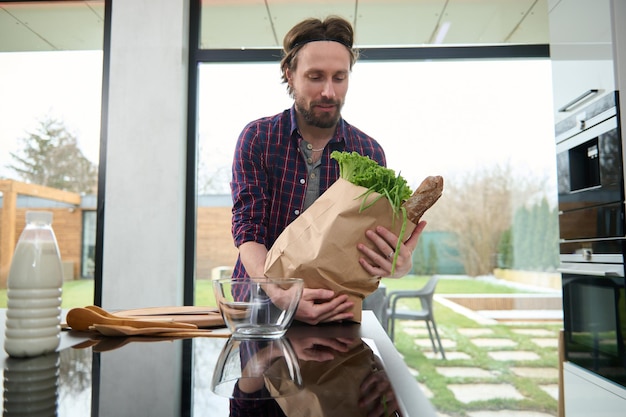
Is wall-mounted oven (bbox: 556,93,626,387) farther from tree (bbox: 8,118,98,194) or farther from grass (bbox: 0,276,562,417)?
tree (bbox: 8,118,98,194)

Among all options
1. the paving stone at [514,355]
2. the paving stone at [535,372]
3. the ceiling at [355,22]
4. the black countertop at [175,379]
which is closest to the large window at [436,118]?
the ceiling at [355,22]

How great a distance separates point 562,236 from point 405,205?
7.02 ft

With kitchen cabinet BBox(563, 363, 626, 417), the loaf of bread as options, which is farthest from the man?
kitchen cabinet BBox(563, 363, 626, 417)

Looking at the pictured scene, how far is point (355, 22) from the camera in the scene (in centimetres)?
349

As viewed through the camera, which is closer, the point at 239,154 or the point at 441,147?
the point at 239,154

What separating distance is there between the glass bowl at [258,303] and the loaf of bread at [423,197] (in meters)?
0.27

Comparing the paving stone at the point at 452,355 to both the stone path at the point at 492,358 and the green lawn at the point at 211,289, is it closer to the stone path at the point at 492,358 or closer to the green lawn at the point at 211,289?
the stone path at the point at 492,358

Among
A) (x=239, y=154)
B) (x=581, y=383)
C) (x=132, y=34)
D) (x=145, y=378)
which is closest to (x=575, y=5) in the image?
(x=581, y=383)

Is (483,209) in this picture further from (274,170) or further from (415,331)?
(274,170)

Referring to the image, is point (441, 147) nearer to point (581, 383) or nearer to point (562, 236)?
point (562, 236)

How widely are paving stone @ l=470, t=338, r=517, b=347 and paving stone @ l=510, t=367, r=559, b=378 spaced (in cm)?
16

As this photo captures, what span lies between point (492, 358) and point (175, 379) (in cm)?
313

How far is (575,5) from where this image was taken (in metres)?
2.59

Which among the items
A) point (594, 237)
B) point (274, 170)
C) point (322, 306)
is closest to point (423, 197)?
point (322, 306)
